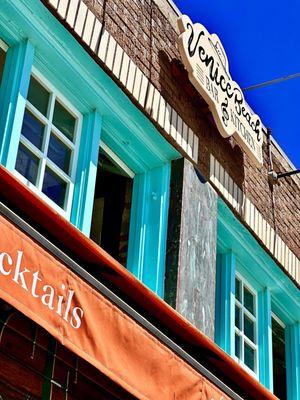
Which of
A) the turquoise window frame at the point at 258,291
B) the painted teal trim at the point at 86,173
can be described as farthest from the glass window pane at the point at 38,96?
the turquoise window frame at the point at 258,291

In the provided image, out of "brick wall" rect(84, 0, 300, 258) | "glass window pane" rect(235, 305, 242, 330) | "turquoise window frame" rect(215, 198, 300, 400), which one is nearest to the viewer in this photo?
"brick wall" rect(84, 0, 300, 258)

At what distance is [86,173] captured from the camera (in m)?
5.58

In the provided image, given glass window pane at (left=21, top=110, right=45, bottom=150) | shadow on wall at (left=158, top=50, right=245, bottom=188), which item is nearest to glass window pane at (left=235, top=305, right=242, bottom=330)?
shadow on wall at (left=158, top=50, right=245, bottom=188)

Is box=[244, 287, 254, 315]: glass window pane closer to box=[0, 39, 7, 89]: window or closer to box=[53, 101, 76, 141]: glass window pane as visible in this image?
box=[53, 101, 76, 141]: glass window pane

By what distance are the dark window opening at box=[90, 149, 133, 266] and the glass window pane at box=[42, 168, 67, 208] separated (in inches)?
28.8

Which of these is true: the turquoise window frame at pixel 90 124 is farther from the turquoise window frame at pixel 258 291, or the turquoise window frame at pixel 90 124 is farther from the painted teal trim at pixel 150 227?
the turquoise window frame at pixel 258 291

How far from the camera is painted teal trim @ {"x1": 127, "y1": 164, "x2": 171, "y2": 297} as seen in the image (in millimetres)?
6000

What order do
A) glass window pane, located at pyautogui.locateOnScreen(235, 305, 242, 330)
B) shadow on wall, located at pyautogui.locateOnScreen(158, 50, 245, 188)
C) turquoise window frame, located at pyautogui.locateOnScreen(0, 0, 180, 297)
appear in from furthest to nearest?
glass window pane, located at pyautogui.locateOnScreen(235, 305, 242, 330) < shadow on wall, located at pyautogui.locateOnScreen(158, 50, 245, 188) < turquoise window frame, located at pyautogui.locateOnScreen(0, 0, 180, 297)

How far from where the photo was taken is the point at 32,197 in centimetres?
Result: 410

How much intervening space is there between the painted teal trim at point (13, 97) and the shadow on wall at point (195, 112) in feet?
5.08

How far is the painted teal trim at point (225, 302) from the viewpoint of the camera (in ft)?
Answer: 21.9

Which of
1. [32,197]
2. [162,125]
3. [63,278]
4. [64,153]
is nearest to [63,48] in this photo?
[64,153]

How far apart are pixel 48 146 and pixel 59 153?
135mm

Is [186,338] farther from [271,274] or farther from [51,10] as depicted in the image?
[271,274]
